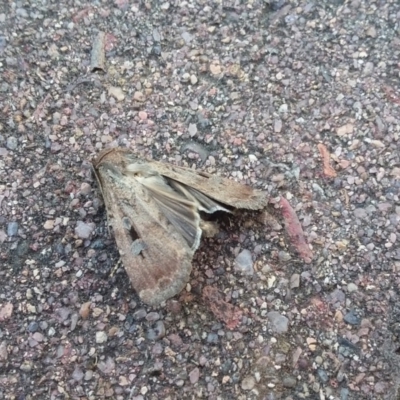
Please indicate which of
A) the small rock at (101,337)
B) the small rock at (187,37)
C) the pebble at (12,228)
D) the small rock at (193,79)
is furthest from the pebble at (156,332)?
the small rock at (187,37)

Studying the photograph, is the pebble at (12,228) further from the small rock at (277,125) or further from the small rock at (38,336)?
the small rock at (277,125)

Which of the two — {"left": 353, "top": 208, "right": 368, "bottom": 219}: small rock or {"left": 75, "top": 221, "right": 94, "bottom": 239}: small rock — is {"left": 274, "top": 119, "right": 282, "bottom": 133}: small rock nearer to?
{"left": 353, "top": 208, "right": 368, "bottom": 219}: small rock

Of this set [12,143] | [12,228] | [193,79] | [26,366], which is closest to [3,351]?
[26,366]

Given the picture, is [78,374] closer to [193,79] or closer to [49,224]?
[49,224]

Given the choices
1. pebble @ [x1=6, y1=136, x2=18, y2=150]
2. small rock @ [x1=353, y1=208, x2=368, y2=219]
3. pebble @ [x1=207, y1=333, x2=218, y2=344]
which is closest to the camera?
pebble @ [x1=207, y1=333, x2=218, y2=344]

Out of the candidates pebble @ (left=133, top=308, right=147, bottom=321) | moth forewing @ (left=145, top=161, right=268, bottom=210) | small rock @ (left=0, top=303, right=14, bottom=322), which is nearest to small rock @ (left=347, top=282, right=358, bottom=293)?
moth forewing @ (left=145, top=161, right=268, bottom=210)

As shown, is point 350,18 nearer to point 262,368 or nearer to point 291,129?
point 291,129
